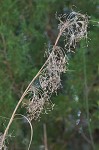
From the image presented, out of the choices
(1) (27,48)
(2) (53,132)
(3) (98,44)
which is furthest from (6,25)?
(2) (53,132)

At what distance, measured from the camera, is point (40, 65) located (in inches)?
84.7

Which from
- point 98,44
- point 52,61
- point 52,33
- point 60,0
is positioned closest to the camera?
point 52,61

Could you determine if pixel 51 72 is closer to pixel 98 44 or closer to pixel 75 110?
pixel 98 44

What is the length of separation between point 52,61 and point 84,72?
2.19 ft

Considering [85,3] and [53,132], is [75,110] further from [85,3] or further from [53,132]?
[85,3]

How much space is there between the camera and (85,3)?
208 centimetres

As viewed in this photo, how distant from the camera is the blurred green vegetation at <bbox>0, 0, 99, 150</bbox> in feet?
6.48

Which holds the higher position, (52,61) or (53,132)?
(52,61)

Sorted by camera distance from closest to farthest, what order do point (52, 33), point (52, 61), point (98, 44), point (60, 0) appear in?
point (52, 61), point (98, 44), point (60, 0), point (52, 33)

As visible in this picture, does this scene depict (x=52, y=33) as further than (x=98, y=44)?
Yes

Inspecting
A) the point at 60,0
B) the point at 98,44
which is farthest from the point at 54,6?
the point at 98,44

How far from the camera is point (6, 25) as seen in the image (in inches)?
79.8

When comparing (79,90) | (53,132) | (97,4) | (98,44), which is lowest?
(53,132)

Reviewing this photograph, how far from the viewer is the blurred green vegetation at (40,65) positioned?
1975mm
